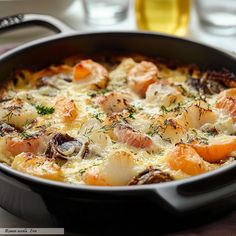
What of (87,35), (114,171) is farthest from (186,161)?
(87,35)

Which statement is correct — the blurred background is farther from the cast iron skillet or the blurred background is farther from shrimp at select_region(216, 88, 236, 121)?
the cast iron skillet

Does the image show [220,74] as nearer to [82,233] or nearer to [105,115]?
[105,115]

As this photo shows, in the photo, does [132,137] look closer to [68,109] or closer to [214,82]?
[68,109]

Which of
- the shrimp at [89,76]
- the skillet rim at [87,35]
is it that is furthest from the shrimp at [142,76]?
the skillet rim at [87,35]

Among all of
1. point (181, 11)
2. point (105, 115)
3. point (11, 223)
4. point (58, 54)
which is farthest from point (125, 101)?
point (181, 11)

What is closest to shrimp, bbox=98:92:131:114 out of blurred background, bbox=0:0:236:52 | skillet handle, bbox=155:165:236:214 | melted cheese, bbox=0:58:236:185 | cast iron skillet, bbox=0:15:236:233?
melted cheese, bbox=0:58:236:185

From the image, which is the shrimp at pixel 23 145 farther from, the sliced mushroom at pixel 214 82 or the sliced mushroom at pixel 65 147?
the sliced mushroom at pixel 214 82
